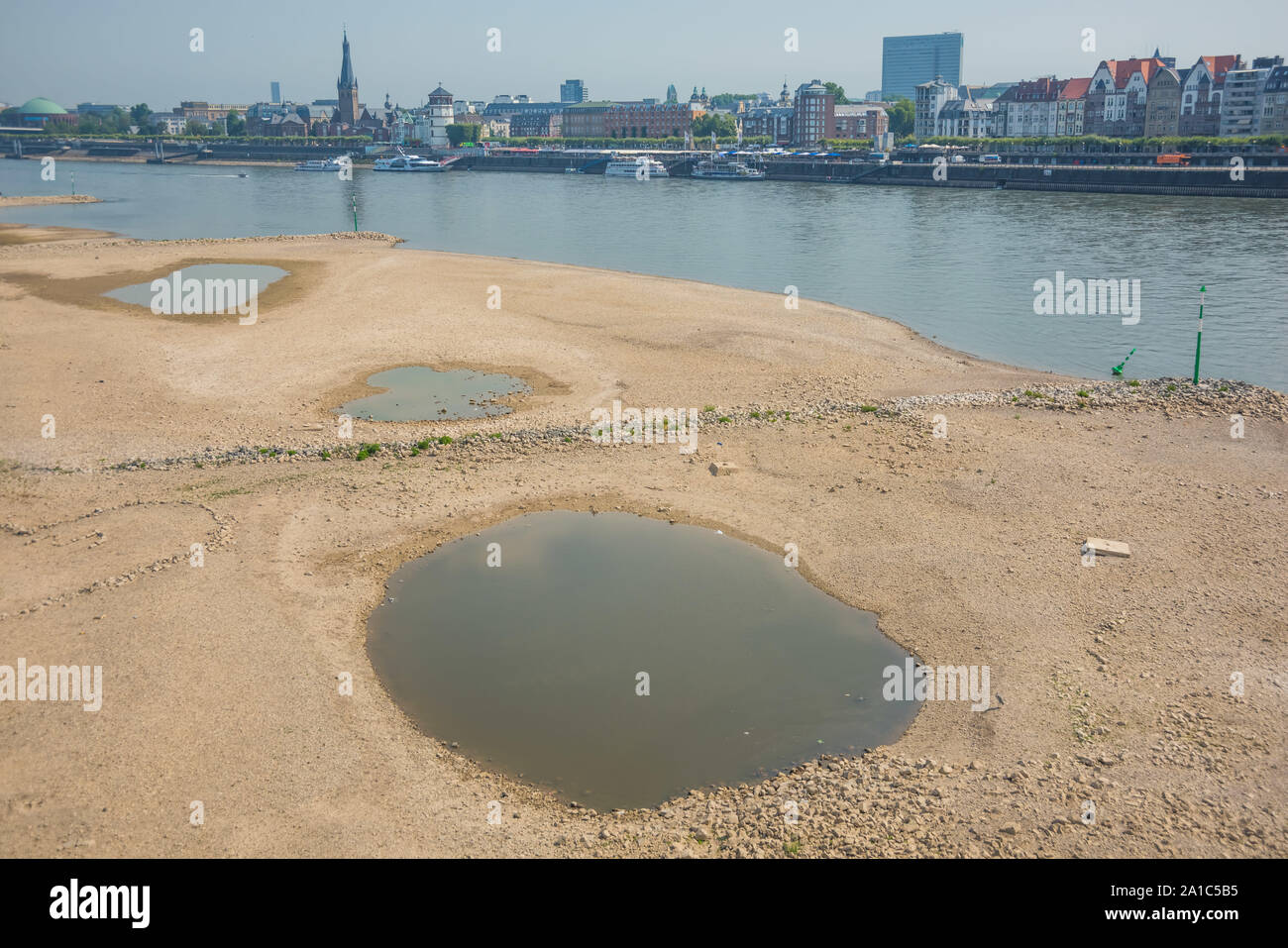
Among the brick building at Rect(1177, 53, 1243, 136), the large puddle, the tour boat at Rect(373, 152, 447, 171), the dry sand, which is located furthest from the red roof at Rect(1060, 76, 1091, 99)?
the large puddle

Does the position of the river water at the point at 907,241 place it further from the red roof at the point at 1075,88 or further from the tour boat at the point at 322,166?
the red roof at the point at 1075,88

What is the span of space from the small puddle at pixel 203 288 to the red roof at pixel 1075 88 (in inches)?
5549

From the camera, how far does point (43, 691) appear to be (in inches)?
455

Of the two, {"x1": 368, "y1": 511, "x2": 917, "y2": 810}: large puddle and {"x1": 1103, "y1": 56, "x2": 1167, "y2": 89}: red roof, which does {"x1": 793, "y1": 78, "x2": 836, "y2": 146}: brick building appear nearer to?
{"x1": 1103, "y1": 56, "x2": 1167, "y2": 89}: red roof

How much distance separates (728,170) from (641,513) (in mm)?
125501

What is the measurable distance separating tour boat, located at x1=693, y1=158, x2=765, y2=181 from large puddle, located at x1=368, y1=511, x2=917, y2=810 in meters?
121

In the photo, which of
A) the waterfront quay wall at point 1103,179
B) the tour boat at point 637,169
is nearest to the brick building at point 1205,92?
the waterfront quay wall at point 1103,179

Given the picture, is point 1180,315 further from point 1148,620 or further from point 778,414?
point 1148,620

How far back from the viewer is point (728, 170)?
135 m

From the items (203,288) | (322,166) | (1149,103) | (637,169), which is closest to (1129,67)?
(1149,103)

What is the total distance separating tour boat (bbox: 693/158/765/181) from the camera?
13050 centimetres

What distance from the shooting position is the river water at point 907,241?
3195 centimetres

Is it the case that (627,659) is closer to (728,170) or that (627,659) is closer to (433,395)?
(433,395)

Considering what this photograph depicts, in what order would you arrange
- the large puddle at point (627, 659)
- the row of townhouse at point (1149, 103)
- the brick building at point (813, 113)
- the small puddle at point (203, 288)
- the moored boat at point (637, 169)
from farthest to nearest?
the brick building at point (813, 113), the moored boat at point (637, 169), the row of townhouse at point (1149, 103), the small puddle at point (203, 288), the large puddle at point (627, 659)
